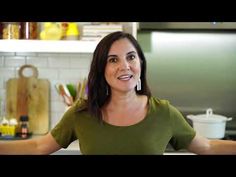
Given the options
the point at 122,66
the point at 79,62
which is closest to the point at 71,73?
the point at 79,62

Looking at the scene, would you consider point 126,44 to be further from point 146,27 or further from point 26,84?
point 26,84

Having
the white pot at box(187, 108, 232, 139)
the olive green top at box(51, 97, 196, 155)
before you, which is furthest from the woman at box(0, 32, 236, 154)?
the white pot at box(187, 108, 232, 139)

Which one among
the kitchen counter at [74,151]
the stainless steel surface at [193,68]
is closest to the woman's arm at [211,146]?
the kitchen counter at [74,151]

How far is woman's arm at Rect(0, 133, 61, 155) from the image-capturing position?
2.83 feet

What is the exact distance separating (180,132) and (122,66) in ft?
0.92

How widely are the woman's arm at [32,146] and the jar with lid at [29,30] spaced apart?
120 centimetres

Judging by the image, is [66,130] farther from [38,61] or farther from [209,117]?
[38,61]

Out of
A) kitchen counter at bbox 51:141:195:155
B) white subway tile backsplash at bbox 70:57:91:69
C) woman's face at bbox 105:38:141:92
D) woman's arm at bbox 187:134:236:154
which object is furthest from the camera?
white subway tile backsplash at bbox 70:57:91:69

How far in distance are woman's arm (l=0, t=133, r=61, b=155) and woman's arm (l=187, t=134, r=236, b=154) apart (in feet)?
1.40

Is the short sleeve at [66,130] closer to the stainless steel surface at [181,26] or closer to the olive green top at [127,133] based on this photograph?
the olive green top at [127,133]

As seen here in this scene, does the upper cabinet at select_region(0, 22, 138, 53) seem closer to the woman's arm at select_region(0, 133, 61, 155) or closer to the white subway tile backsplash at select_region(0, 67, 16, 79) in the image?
the white subway tile backsplash at select_region(0, 67, 16, 79)

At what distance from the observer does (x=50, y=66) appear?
2303 millimetres
